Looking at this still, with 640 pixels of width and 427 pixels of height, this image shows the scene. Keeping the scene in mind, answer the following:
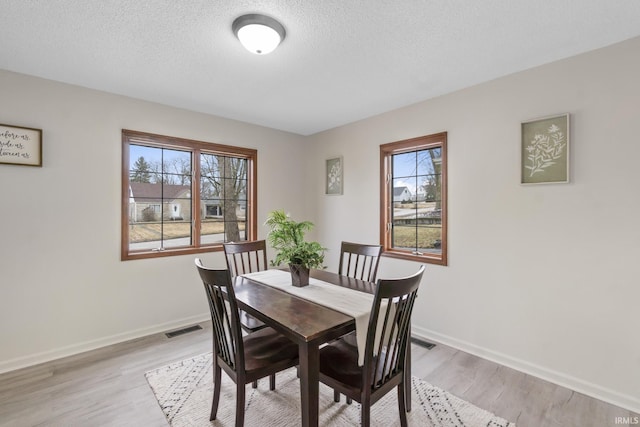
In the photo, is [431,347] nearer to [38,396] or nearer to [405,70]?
[405,70]

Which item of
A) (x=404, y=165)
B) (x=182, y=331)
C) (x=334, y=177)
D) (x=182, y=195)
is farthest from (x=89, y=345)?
(x=404, y=165)

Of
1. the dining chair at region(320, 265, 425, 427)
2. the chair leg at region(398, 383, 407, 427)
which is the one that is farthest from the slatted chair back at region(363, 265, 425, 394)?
the chair leg at region(398, 383, 407, 427)

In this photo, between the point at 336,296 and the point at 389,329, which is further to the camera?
the point at 336,296

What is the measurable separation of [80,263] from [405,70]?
11.2 ft

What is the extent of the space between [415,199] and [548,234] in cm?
127

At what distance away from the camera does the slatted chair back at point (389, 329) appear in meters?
1.42

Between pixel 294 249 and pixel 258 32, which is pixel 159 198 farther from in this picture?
pixel 258 32

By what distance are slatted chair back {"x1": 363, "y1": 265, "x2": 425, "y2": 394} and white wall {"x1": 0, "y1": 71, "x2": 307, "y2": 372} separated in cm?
262

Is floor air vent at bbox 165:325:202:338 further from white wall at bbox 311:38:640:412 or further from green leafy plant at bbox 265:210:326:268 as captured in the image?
white wall at bbox 311:38:640:412

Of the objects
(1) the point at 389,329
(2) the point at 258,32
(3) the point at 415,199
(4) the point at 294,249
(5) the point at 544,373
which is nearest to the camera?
(1) the point at 389,329

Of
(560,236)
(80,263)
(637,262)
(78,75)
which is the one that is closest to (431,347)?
(560,236)

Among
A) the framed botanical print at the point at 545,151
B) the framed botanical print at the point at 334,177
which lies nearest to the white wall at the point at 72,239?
the framed botanical print at the point at 334,177

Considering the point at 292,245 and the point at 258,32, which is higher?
the point at 258,32

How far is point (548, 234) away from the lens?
2336 mm
